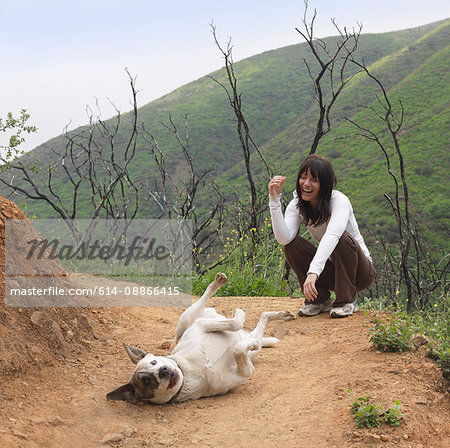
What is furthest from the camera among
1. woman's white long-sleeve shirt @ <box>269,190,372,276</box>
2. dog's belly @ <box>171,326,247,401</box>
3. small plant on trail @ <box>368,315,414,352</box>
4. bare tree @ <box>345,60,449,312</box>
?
bare tree @ <box>345,60,449,312</box>

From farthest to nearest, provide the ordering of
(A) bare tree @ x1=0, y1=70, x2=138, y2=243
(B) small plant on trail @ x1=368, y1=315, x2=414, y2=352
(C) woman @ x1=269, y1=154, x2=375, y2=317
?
(A) bare tree @ x1=0, y1=70, x2=138, y2=243 < (C) woman @ x1=269, y1=154, x2=375, y2=317 < (B) small plant on trail @ x1=368, y1=315, x2=414, y2=352

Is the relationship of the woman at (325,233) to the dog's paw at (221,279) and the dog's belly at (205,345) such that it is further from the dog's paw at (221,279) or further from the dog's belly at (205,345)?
the dog's belly at (205,345)

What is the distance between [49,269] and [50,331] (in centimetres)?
68

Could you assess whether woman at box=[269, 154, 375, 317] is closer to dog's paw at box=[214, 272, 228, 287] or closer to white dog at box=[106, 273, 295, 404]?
dog's paw at box=[214, 272, 228, 287]

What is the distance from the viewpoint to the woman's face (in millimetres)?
4777

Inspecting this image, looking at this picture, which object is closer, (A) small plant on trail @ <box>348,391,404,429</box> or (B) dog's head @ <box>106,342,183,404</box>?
(A) small plant on trail @ <box>348,391,404,429</box>

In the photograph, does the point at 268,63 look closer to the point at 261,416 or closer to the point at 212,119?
the point at 212,119

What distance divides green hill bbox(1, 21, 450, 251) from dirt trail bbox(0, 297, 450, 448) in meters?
9.95

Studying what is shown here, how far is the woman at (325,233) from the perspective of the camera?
15.3 feet

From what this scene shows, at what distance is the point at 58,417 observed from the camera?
10.2ft

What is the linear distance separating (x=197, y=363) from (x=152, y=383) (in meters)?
0.36

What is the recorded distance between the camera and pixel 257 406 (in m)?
3.41

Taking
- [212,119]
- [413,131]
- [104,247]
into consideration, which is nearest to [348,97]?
[413,131]

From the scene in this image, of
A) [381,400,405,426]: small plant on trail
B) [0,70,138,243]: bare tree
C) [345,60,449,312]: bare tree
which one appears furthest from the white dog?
[0,70,138,243]: bare tree
